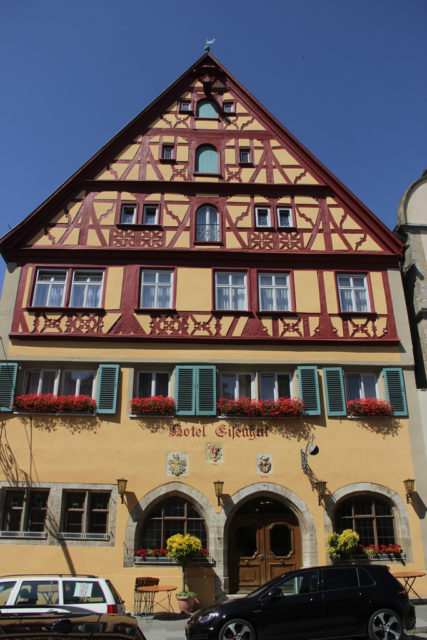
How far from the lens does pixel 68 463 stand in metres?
13.8

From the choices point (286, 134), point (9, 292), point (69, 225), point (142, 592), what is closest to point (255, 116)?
point (286, 134)

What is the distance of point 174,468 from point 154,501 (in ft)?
3.29

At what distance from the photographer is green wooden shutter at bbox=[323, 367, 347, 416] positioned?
14.6 metres

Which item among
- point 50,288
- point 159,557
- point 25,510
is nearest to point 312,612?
point 159,557

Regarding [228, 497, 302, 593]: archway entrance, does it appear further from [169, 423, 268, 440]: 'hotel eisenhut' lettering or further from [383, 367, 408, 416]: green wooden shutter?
[383, 367, 408, 416]: green wooden shutter

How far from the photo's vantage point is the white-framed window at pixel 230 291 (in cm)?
1588

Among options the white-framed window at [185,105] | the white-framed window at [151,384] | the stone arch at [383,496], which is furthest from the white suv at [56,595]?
the white-framed window at [185,105]

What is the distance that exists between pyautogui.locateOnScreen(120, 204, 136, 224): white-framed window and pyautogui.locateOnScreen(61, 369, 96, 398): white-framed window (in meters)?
5.37

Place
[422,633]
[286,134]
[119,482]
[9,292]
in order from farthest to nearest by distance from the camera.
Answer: [286,134] → [9,292] → [119,482] → [422,633]

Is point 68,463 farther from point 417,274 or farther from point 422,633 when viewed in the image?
point 417,274

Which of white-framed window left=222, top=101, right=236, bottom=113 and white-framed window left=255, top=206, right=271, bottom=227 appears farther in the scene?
white-framed window left=222, top=101, right=236, bottom=113

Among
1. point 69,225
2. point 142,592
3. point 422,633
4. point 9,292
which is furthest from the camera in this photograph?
point 69,225

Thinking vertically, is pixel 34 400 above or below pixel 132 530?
above

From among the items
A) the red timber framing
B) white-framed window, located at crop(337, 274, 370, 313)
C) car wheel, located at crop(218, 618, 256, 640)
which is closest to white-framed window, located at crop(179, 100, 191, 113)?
the red timber framing
